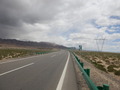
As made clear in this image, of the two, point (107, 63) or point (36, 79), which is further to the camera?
point (107, 63)

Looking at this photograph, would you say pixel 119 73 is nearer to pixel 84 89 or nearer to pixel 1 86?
pixel 84 89

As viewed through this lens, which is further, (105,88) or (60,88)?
(60,88)

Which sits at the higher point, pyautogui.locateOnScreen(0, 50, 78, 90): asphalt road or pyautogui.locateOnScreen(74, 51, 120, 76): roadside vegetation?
pyautogui.locateOnScreen(0, 50, 78, 90): asphalt road

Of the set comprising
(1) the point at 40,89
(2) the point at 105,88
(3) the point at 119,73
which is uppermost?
(2) the point at 105,88

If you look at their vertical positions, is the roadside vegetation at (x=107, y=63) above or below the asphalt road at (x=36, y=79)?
below

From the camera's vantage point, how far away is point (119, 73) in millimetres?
11812

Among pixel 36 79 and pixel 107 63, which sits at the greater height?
pixel 36 79

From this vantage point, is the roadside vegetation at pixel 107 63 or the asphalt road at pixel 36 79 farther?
the roadside vegetation at pixel 107 63

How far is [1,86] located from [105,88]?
4.16 meters

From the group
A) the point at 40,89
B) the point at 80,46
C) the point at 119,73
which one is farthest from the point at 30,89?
the point at 80,46

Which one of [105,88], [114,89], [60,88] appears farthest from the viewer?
[114,89]

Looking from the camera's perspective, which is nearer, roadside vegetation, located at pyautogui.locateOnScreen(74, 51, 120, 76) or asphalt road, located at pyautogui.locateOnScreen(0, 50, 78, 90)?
asphalt road, located at pyautogui.locateOnScreen(0, 50, 78, 90)

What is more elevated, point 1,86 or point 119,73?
point 1,86

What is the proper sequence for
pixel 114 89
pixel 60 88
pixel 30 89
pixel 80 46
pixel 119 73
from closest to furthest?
pixel 30 89 < pixel 60 88 < pixel 114 89 < pixel 119 73 < pixel 80 46
